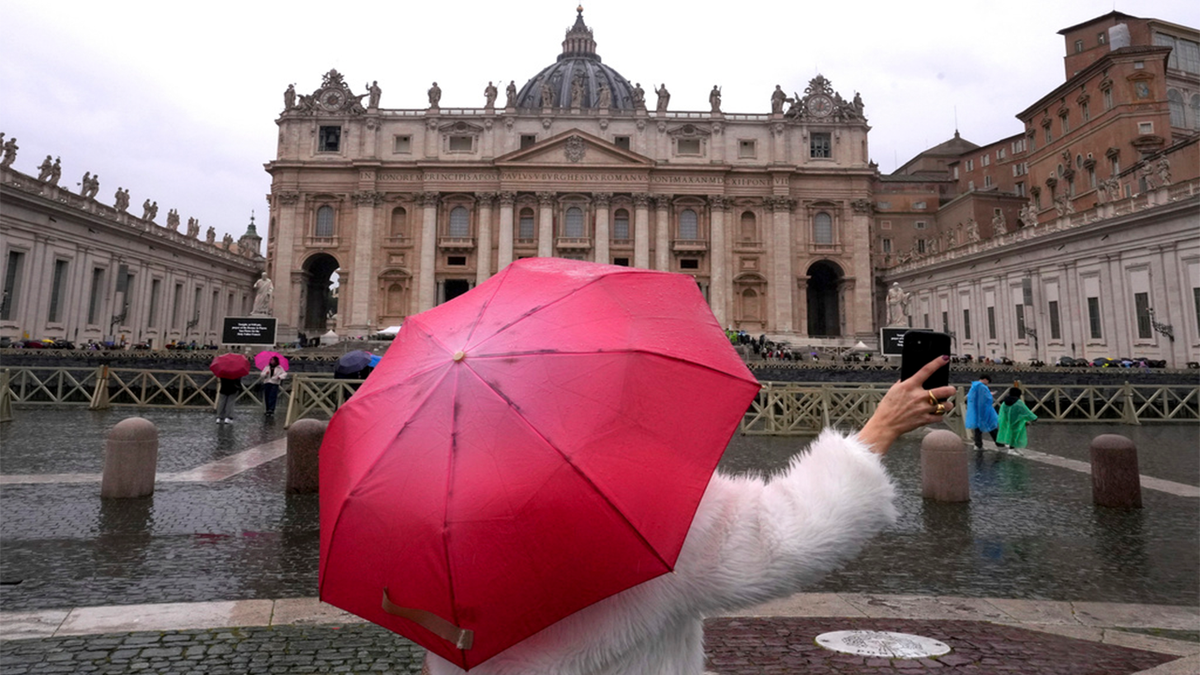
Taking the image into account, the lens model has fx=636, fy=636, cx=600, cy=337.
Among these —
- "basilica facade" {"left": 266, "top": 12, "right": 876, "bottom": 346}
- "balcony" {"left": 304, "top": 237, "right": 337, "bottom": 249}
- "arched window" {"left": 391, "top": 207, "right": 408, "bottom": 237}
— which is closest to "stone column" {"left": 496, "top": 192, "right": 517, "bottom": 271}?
"basilica facade" {"left": 266, "top": 12, "right": 876, "bottom": 346}

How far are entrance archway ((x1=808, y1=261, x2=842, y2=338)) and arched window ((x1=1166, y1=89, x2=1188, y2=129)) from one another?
68.0 ft

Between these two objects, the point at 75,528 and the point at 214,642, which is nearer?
the point at 214,642

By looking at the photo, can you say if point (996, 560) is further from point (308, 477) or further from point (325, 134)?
point (325, 134)

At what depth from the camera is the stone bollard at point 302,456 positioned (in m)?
7.88

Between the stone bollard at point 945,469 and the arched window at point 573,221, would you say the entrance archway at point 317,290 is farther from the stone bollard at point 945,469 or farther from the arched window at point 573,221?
the stone bollard at point 945,469

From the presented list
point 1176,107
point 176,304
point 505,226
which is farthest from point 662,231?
point 176,304

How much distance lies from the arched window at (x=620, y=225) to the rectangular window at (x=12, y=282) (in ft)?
110

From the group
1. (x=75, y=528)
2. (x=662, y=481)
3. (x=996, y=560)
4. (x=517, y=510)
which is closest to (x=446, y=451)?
(x=517, y=510)

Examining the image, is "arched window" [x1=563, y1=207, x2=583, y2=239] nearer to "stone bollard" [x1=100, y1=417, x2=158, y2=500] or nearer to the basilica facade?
the basilica facade

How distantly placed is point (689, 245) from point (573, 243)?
28.0 feet

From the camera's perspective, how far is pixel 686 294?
1783 mm

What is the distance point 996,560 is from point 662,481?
567 cm

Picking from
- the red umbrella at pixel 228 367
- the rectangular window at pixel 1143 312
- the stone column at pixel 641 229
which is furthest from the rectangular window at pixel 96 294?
the rectangular window at pixel 1143 312

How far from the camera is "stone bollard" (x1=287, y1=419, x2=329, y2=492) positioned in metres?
7.88
